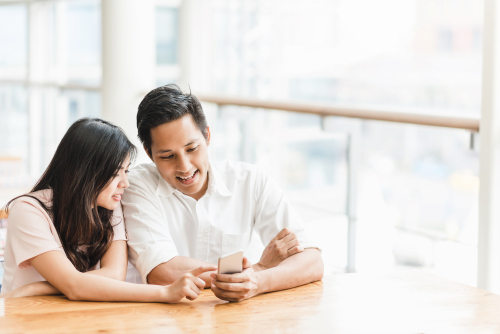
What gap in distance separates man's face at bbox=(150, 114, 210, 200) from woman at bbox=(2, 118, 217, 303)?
0.23 ft

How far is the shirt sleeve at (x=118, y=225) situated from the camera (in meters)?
1.32

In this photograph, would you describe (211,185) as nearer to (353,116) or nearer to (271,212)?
(271,212)

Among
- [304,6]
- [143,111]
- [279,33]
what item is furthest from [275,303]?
[304,6]

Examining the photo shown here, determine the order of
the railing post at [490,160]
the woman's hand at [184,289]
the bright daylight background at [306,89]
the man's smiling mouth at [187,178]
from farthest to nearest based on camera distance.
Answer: the bright daylight background at [306,89]
the railing post at [490,160]
the man's smiling mouth at [187,178]
the woman's hand at [184,289]

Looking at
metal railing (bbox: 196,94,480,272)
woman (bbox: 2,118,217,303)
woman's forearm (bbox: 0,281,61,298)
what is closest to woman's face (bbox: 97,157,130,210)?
woman (bbox: 2,118,217,303)

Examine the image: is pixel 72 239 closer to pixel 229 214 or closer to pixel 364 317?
pixel 229 214

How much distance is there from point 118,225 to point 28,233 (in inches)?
8.6

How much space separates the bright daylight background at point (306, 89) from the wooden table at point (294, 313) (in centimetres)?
61

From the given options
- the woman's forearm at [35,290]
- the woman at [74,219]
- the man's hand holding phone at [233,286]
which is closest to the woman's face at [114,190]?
the woman at [74,219]

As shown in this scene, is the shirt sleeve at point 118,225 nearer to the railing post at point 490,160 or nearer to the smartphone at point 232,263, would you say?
the smartphone at point 232,263

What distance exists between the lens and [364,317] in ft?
3.37

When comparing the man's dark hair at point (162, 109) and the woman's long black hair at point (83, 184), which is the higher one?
the man's dark hair at point (162, 109)

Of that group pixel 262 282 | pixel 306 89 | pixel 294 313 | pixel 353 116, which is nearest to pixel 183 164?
pixel 262 282

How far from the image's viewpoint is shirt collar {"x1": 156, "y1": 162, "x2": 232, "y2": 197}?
4.77 feet
